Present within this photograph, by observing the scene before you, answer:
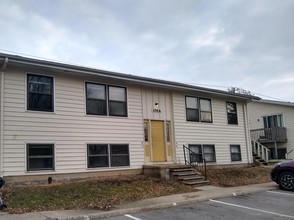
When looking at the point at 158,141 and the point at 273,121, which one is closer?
the point at 158,141

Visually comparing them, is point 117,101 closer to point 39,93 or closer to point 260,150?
A: point 39,93

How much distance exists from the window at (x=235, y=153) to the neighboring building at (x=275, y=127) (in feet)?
32.5

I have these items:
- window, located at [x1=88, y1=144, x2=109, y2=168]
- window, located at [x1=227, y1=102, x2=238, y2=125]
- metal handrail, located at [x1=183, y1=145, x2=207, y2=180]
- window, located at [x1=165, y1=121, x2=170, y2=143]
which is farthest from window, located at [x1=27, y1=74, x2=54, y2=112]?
window, located at [x1=227, y1=102, x2=238, y2=125]

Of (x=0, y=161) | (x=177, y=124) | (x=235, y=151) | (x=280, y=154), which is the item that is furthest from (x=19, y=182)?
Result: (x=280, y=154)

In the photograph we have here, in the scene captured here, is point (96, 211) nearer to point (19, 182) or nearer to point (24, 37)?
point (19, 182)

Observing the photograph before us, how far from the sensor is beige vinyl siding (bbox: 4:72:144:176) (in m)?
12.3

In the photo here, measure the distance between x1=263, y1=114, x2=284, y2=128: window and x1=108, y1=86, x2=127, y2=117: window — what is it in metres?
19.1

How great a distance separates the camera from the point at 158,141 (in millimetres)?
16641

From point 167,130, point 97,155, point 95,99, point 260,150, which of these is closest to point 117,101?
point 95,99

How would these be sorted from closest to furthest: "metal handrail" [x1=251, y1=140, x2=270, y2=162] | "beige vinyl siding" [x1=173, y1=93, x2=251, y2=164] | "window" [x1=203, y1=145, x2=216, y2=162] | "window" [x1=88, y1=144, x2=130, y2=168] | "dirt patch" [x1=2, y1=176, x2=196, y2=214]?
1. "dirt patch" [x1=2, y1=176, x2=196, y2=214]
2. "window" [x1=88, y1=144, x2=130, y2=168]
3. "beige vinyl siding" [x1=173, y1=93, x2=251, y2=164]
4. "window" [x1=203, y1=145, x2=216, y2=162]
5. "metal handrail" [x1=251, y1=140, x2=270, y2=162]

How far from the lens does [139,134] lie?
15.8 m

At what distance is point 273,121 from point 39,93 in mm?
23455

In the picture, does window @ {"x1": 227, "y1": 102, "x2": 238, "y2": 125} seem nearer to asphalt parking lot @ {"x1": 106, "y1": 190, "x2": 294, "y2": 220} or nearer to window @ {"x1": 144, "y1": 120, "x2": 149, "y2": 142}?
window @ {"x1": 144, "y1": 120, "x2": 149, "y2": 142}

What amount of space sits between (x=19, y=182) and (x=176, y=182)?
6.20 m
